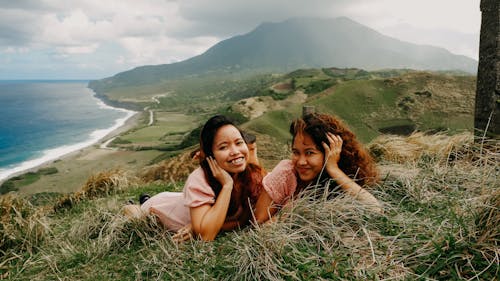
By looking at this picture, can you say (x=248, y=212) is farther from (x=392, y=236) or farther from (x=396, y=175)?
(x=396, y=175)

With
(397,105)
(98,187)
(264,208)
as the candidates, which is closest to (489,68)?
(264,208)

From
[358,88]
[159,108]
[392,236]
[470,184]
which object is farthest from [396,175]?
[159,108]

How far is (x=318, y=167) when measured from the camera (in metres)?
3.60

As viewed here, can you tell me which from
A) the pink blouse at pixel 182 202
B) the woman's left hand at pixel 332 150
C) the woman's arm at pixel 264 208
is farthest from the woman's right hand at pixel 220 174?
the woman's left hand at pixel 332 150

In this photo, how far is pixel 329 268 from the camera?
2396 mm

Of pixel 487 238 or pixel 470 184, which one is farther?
pixel 470 184

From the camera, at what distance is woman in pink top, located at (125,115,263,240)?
3512 millimetres

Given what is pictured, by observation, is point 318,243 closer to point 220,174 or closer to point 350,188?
point 350,188

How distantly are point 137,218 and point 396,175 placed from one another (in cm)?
297

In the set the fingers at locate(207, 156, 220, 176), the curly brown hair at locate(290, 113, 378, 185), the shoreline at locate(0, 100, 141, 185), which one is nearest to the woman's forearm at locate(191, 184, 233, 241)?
the fingers at locate(207, 156, 220, 176)

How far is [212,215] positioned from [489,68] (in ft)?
15.7

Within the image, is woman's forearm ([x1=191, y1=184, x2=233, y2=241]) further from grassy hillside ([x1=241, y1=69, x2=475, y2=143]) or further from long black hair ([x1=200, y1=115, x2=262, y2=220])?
grassy hillside ([x1=241, y1=69, x2=475, y2=143])

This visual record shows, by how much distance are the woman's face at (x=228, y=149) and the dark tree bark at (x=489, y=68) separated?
12.7 feet

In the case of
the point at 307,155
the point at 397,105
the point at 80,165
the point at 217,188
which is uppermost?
the point at 307,155
